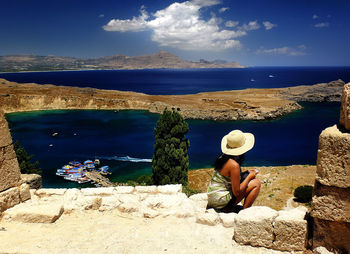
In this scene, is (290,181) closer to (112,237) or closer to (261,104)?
(112,237)

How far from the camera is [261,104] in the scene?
7188 cm

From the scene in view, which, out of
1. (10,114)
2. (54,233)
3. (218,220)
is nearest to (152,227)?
(218,220)

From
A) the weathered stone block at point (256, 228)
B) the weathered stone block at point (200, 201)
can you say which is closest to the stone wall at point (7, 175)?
the weathered stone block at point (200, 201)

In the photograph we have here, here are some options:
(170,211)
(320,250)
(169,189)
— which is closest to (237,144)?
(170,211)

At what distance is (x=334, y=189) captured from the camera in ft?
16.0

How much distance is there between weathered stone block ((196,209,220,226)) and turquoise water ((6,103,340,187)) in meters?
23.6

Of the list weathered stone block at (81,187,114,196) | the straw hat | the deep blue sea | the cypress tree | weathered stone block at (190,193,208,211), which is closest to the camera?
the straw hat

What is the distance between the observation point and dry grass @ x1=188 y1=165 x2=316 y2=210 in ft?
60.8

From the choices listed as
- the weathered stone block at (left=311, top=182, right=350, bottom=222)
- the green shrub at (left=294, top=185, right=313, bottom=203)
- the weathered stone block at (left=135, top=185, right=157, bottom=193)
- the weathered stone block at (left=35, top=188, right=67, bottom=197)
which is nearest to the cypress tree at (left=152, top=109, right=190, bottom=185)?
the green shrub at (left=294, top=185, right=313, bottom=203)

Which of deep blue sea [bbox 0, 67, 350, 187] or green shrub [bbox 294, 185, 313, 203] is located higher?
green shrub [bbox 294, 185, 313, 203]

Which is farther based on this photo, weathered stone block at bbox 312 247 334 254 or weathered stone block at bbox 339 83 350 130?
weathered stone block at bbox 312 247 334 254

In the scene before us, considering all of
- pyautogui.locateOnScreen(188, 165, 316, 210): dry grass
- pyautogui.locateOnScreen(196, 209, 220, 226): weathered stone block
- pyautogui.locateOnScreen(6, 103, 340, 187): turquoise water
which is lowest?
pyautogui.locateOnScreen(6, 103, 340, 187): turquoise water

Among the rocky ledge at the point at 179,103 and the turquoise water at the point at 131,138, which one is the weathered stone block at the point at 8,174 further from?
the rocky ledge at the point at 179,103

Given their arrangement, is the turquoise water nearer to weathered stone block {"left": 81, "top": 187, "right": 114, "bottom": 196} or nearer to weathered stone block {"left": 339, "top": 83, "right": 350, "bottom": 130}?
weathered stone block {"left": 81, "top": 187, "right": 114, "bottom": 196}
